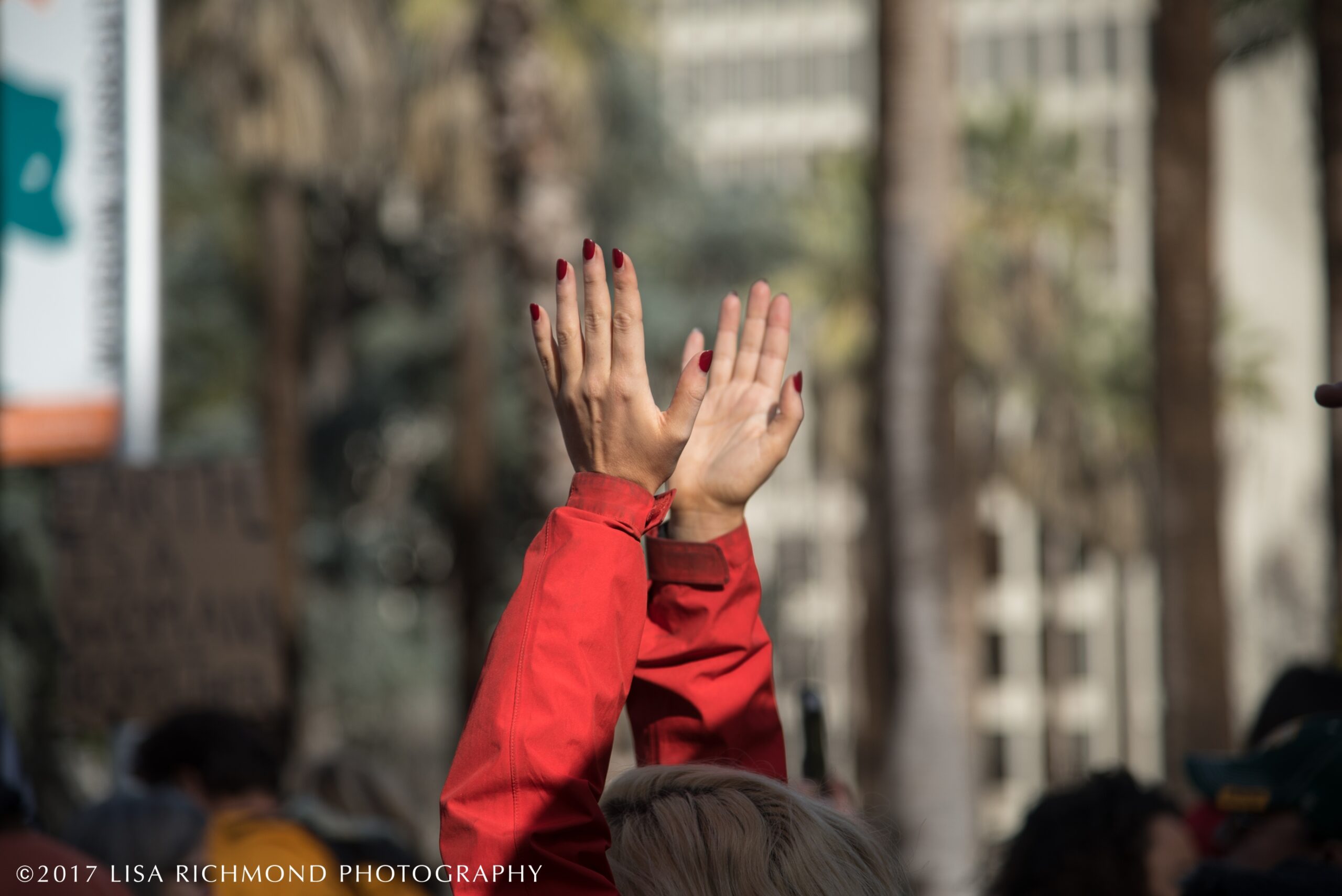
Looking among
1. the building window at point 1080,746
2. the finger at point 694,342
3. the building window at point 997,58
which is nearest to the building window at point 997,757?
the building window at point 1080,746

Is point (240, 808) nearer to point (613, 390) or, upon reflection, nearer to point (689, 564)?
point (689, 564)

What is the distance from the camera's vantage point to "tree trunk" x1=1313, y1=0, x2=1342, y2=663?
33.8 feet

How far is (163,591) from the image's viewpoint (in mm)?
5195

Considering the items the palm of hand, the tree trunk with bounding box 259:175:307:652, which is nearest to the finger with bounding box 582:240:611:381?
the palm of hand

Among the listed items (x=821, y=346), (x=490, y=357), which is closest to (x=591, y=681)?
(x=490, y=357)

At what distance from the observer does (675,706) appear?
2309 millimetres

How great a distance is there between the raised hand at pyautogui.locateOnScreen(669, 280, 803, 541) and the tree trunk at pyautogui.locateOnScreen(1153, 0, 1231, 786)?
743cm

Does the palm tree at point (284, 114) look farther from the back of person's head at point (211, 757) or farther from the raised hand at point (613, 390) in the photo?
the raised hand at point (613, 390)

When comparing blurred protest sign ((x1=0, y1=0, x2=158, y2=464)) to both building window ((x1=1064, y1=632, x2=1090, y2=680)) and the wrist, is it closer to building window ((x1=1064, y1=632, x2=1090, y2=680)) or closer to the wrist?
the wrist

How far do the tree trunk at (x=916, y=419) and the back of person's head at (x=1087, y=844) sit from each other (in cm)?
475

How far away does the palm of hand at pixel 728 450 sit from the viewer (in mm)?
2338

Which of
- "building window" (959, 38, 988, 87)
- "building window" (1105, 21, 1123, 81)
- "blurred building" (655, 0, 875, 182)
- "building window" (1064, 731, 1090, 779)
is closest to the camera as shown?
"building window" (1064, 731, 1090, 779)

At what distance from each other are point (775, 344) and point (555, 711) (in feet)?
3.14

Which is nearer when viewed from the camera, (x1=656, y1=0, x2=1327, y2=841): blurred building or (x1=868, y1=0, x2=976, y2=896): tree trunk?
(x1=868, y1=0, x2=976, y2=896): tree trunk
